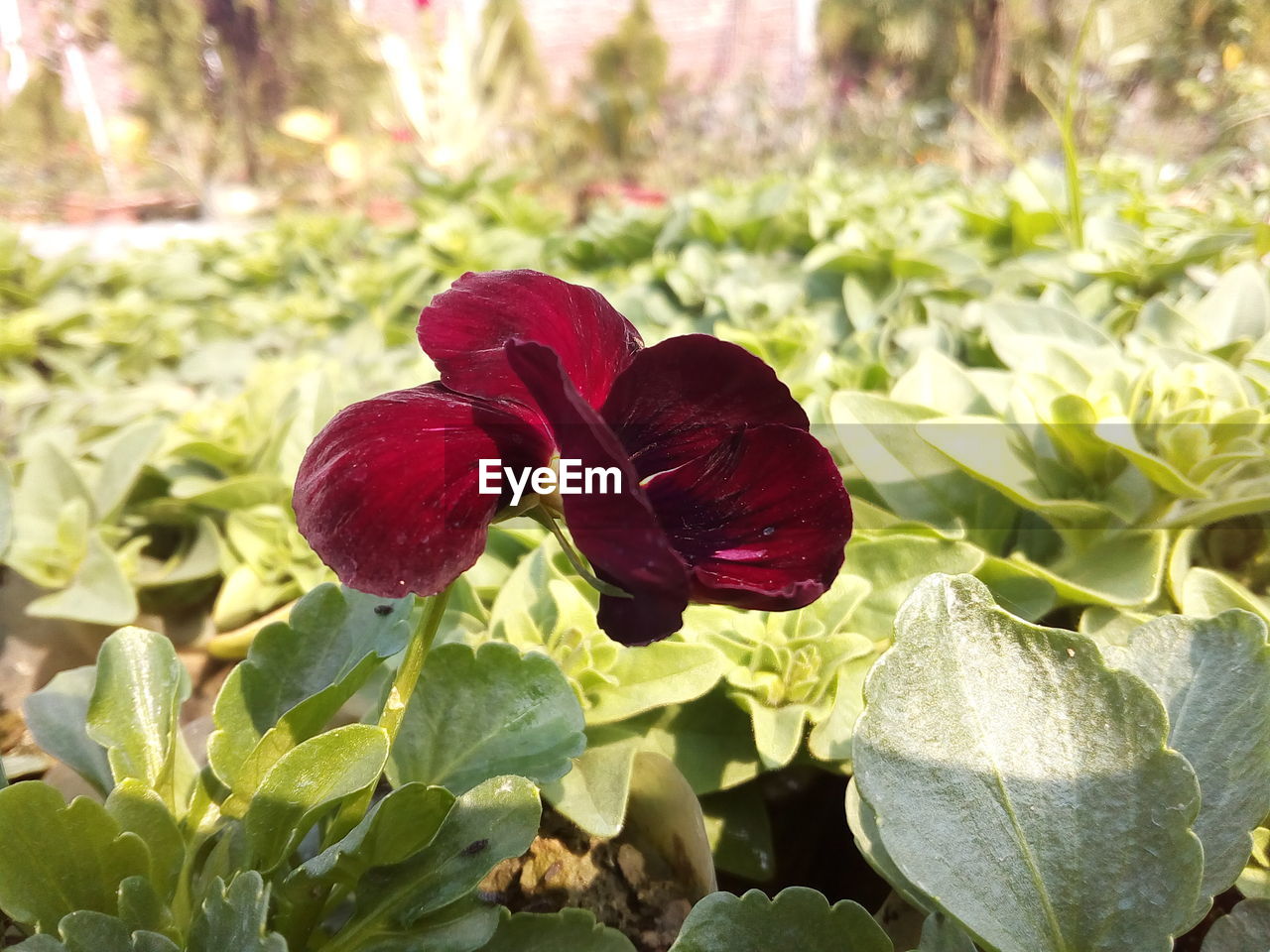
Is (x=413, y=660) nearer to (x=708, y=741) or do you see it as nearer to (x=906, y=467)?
(x=708, y=741)

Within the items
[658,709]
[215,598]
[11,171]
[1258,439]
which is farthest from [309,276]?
[11,171]

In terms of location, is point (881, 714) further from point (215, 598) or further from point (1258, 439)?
point (215, 598)

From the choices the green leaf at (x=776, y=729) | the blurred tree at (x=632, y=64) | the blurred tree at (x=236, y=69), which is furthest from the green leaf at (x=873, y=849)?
the blurred tree at (x=236, y=69)

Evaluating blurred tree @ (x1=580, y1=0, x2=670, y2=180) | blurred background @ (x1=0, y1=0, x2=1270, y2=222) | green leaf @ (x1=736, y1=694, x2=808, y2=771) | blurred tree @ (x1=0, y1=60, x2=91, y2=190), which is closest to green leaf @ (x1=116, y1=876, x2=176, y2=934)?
green leaf @ (x1=736, y1=694, x2=808, y2=771)

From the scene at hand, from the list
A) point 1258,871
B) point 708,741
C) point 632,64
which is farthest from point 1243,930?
point 632,64

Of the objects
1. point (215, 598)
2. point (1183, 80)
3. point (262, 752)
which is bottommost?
point (1183, 80)
